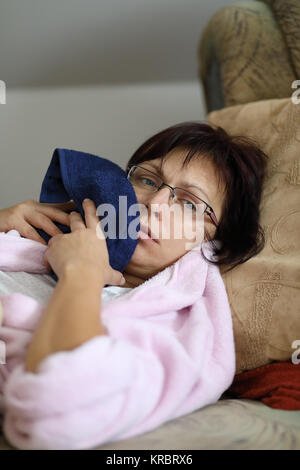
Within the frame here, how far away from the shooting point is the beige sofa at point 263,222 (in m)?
0.64

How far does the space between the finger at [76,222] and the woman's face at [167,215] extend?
14 centimetres

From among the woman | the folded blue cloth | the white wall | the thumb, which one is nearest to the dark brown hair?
the woman

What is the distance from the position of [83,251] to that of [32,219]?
0.88ft

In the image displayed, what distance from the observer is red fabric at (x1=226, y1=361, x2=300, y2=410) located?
0.78 meters

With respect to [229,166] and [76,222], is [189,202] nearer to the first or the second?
[229,166]

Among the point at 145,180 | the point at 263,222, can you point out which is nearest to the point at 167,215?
the point at 145,180

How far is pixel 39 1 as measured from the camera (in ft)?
6.20

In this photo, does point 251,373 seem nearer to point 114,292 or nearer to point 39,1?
point 114,292

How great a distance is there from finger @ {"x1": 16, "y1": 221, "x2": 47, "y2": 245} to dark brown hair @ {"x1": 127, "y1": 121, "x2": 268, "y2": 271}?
34 centimetres

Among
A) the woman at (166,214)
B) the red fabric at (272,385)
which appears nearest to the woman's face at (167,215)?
the woman at (166,214)

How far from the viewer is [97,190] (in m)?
0.91

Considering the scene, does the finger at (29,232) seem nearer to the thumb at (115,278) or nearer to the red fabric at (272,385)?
the thumb at (115,278)

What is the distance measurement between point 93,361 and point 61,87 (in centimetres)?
206

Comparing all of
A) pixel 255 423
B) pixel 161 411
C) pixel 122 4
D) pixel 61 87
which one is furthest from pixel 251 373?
pixel 61 87
